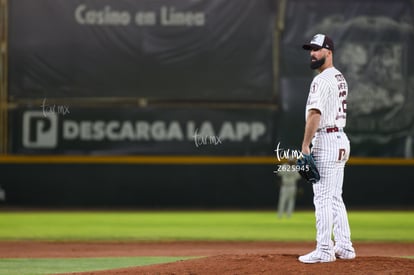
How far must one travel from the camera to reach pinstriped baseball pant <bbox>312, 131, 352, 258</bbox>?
22.2ft

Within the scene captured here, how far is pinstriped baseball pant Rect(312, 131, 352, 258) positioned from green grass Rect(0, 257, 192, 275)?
238cm

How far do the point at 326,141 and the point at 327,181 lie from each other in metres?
0.30

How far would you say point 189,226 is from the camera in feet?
46.8

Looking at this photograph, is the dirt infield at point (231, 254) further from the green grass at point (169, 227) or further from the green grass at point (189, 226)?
the green grass at point (189, 226)

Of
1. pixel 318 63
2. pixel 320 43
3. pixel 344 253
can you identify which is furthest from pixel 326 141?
pixel 344 253

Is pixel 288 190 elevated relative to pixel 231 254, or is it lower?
lower

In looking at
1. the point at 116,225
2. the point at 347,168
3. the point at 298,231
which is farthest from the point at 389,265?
the point at 347,168

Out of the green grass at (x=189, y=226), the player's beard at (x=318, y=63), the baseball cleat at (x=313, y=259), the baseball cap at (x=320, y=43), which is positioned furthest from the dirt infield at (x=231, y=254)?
the baseball cap at (x=320, y=43)

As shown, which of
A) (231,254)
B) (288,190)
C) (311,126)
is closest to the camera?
(311,126)

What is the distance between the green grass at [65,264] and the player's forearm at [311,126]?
101 inches

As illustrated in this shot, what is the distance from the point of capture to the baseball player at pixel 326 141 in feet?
22.1

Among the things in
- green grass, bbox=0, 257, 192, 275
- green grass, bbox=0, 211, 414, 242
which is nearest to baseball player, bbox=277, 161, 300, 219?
green grass, bbox=0, 211, 414, 242

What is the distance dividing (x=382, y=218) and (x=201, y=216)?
317 centimetres

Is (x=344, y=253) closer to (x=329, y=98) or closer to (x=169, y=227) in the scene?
(x=329, y=98)
